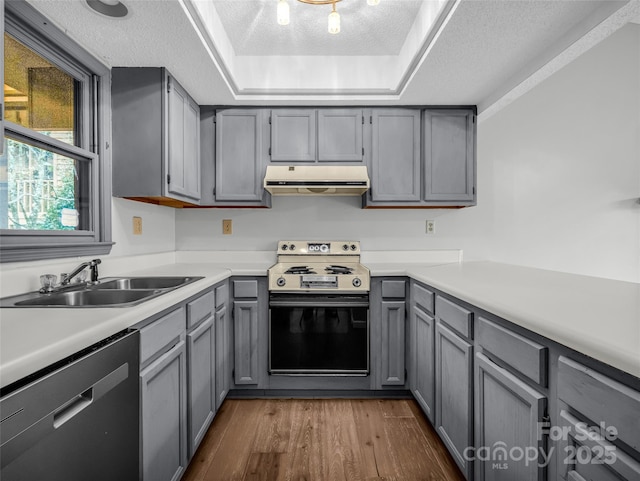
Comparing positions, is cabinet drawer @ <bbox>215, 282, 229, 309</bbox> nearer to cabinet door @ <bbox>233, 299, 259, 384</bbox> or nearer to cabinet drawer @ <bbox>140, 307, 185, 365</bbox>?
cabinet door @ <bbox>233, 299, 259, 384</bbox>

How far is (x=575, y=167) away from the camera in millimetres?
3035

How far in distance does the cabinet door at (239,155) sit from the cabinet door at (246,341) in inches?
33.8

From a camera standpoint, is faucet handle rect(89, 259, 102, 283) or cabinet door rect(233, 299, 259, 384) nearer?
faucet handle rect(89, 259, 102, 283)

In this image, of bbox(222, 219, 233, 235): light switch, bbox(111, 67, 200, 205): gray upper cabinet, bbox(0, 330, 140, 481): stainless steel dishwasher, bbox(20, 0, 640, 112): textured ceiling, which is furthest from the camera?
bbox(222, 219, 233, 235): light switch

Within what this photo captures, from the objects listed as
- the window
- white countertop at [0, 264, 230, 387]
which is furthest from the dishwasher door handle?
the window

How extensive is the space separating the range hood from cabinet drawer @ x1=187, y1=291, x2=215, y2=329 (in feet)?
3.14

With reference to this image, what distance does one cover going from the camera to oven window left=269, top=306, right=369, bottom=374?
2.30m

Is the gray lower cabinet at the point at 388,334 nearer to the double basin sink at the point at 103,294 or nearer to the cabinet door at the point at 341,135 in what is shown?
the cabinet door at the point at 341,135

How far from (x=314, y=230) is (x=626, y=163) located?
9.63ft

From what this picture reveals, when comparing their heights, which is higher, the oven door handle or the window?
the window

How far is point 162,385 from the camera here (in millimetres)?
1341

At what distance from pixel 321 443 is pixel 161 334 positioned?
1147 mm

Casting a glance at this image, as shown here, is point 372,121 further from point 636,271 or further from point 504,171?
point 636,271

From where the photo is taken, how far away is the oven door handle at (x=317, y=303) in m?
2.29
